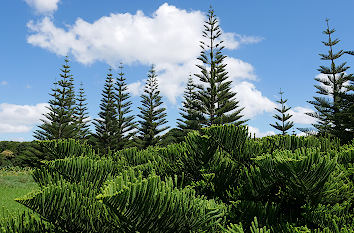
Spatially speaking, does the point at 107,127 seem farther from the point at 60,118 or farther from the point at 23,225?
the point at 23,225

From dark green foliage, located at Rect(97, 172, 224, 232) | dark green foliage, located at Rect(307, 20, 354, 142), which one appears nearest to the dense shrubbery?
dark green foliage, located at Rect(97, 172, 224, 232)

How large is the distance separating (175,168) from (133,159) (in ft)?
1.55

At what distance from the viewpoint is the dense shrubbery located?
886 millimetres

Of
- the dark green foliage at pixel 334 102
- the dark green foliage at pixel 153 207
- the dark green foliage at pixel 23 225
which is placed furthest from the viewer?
the dark green foliage at pixel 334 102

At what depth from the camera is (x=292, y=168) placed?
948mm

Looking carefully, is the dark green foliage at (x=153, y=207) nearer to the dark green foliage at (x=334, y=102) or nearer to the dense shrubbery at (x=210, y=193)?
the dense shrubbery at (x=210, y=193)

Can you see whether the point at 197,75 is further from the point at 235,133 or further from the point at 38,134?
the point at 235,133

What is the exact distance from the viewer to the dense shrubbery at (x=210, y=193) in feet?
2.91

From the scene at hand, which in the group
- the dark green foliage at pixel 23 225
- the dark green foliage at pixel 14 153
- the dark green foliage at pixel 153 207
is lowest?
the dark green foliage at pixel 23 225

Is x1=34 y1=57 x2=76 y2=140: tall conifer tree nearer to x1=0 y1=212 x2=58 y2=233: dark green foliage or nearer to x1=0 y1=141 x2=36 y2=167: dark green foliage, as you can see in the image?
x1=0 y1=141 x2=36 y2=167: dark green foliage

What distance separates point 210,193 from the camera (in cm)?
128

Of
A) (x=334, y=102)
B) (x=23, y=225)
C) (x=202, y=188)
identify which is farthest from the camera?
(x=334, y=102)

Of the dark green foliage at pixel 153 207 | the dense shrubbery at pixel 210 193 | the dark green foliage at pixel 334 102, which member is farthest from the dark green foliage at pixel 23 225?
the dark green foliage at pixel 334 102

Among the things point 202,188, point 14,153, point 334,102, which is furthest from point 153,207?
point 14,153
